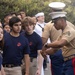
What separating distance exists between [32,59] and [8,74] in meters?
0.88

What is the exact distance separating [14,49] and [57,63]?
4.81 feet

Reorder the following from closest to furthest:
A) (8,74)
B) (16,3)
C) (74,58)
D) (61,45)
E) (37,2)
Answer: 1. (61,45)
2. (74,58)
3. (8,74)
4. (16,3)
5. (37,2)

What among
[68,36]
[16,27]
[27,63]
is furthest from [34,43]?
[68,36]

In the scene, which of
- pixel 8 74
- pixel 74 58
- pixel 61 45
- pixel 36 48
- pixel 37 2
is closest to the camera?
pixel 61 45

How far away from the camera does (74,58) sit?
700cm

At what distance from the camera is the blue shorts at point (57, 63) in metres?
8.48

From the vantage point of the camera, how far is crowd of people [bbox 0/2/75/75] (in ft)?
22.1

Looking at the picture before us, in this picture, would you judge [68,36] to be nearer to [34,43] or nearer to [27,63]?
[27,63]

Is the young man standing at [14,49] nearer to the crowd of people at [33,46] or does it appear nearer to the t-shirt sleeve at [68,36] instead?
the crowd of people at [33,46]

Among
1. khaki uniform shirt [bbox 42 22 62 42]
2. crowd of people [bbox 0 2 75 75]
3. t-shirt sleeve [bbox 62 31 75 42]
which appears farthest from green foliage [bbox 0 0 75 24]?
t-shirt sleeve [bbox 62 31 75 42]

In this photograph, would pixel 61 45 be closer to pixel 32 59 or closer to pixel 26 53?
pixel 26 53

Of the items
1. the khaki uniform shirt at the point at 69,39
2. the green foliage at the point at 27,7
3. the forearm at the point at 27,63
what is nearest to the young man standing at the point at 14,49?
the forearm at the point at 27,63

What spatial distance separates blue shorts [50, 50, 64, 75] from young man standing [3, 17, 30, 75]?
1070 mm

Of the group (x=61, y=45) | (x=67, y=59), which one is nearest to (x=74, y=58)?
(x=67, y=59)
